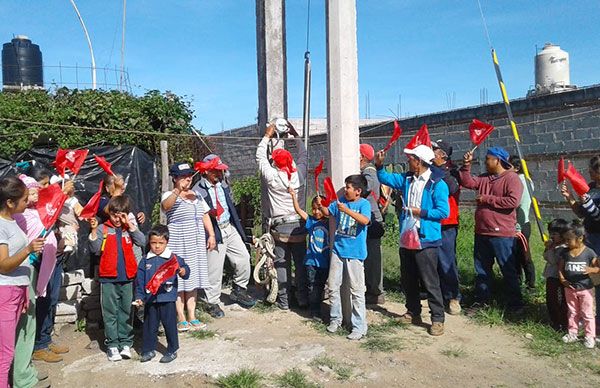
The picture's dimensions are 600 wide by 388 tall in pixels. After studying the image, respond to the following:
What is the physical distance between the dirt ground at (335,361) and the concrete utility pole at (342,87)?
1674 mm

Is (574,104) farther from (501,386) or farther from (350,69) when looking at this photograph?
(501,386)

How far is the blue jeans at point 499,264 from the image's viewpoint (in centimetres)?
573

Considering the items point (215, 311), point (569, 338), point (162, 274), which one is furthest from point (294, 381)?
point (569, 338)

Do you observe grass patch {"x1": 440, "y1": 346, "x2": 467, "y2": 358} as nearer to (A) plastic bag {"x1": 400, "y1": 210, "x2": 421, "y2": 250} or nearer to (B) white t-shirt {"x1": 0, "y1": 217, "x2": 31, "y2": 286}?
(A) plastic bag {"x1": 400, "y1": 210, "x2": 421, "y2": 250}

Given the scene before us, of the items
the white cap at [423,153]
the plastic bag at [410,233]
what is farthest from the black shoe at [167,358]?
the white cap at [423,153]

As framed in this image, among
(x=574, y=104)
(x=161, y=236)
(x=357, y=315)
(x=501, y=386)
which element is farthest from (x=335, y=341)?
(x=574, y=104)

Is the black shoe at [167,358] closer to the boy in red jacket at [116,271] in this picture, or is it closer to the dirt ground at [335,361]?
the dirt ground at [335,361]

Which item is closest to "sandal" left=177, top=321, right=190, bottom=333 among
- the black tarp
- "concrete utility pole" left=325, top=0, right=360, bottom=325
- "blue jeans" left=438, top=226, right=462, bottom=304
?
"concrete utility pole" left=325, top=0, right=360, bottom=325

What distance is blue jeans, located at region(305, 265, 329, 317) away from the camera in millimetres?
5965

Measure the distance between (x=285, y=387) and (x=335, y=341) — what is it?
1.10 m

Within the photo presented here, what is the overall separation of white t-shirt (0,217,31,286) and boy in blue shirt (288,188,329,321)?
294 centimetres

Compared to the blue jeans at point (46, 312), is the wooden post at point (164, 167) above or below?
above

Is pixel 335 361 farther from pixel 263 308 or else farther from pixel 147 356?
pixel 263 308

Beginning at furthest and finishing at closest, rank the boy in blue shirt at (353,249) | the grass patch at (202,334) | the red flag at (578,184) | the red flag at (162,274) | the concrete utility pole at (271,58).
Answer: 1. the concrete utility pole at (271,58)
2. the grass patch at (202,334)
3. the boy in blue shirt at (353,249)
4. the red flag at (578,184)
5. the red flag at (162,274)
